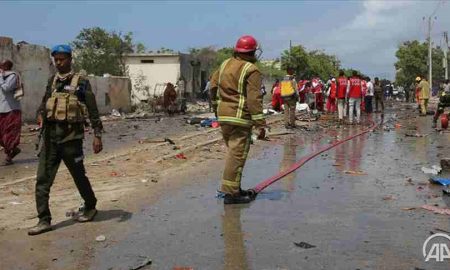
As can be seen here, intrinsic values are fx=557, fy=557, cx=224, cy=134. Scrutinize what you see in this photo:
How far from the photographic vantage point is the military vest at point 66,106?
17.8 ft

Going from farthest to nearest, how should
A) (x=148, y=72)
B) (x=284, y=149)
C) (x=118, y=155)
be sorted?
1. (x=148, y=72)
2. (x=284, y=149)
3. (x=118, y=155)

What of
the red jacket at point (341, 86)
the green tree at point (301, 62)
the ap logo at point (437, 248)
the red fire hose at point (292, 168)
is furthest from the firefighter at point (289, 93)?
the green tree at point (301, 62)

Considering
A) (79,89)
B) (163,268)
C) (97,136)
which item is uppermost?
(79,89)

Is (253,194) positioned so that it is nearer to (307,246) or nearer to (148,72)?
(307,246)

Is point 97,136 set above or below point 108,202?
above

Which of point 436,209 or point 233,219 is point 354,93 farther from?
point 233,219

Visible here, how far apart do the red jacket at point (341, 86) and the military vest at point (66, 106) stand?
14.6m

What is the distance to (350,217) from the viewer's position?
18.5 feet

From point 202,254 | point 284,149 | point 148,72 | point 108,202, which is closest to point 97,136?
point 108,202

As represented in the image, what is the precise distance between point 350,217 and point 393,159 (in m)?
4.72

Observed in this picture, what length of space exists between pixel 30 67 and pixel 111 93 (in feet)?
24.1

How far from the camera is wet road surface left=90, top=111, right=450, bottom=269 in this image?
14.4ft

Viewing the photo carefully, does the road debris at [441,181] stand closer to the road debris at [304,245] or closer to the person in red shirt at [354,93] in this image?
the road debris at [304,245]

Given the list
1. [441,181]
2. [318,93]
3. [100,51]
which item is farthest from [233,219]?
[100,51]
